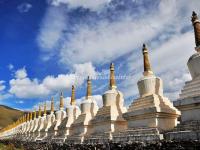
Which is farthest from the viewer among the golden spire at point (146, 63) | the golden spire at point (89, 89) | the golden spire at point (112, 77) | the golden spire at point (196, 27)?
the golden spire at point (89, 89)

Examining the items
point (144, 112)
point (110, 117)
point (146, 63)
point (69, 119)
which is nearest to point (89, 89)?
point (69, 119)

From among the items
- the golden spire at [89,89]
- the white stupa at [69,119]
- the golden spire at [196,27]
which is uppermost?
the golden spire at [196,27]

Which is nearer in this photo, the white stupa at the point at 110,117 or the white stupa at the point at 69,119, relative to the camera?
the white stupa at the point at 110,117

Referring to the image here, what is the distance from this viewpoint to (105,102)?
20.5 meters

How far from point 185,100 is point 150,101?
310 cm

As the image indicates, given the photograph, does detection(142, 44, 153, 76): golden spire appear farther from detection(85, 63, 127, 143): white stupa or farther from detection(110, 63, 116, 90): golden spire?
detection(110, 63, 116, 90): golden spire

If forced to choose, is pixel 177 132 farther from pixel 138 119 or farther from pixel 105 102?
pixel 105 102

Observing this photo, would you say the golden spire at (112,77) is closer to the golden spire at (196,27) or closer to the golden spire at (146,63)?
the golden spire at (146,63)

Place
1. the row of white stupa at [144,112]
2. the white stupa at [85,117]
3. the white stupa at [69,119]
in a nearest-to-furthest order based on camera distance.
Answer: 1. the row of white stupa at [144,112]
2. the white stupa at [85,117]
3. the white stupa at [69,119]

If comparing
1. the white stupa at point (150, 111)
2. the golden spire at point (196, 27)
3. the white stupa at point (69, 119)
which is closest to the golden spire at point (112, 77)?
the white stupa at point (150, 111)

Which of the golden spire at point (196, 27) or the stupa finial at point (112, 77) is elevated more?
the golden spire at point (196, 27)

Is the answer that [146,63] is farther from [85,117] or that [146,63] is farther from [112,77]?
[85,117]

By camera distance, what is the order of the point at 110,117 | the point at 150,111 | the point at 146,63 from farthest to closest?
the point at 110,117
the point at 146,63
the point at 150,111

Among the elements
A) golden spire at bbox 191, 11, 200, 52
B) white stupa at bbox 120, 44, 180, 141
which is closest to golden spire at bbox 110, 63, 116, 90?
white stupa at bbox 120, 44, 180, 141
